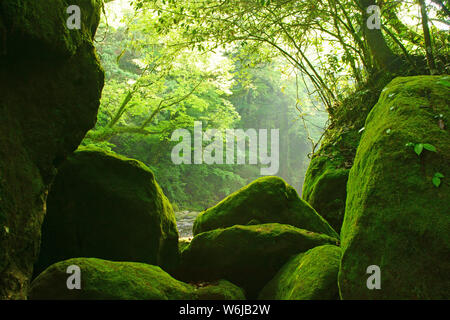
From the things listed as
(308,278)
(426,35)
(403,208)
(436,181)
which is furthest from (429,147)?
(426,35)

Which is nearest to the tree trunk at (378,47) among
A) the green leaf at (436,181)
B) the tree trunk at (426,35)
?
the tree trunk at (426,35)

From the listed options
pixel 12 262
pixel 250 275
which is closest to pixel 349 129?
pixel 250 275

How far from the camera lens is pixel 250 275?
11.9 ft

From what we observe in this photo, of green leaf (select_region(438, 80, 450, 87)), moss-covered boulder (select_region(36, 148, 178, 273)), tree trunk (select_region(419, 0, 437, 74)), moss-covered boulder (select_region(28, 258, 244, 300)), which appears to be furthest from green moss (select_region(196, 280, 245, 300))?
tree trunk (select_region(419, 0, 437, 74))

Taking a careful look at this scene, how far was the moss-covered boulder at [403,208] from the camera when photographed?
1.87 m

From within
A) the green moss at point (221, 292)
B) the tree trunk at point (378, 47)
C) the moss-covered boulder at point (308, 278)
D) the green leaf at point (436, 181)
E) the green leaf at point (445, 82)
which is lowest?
the green moss at point (221, 292)

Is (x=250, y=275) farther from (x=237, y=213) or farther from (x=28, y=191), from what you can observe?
(x=28, y=191)

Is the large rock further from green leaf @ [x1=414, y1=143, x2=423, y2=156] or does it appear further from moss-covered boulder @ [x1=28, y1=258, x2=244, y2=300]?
green leaf @ [x1=414, y1=143, x2=423, y2=156]

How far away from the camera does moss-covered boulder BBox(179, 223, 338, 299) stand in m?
3.57

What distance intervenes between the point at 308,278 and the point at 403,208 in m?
1.07

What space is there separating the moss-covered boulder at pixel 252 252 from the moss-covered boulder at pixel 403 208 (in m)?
1.17

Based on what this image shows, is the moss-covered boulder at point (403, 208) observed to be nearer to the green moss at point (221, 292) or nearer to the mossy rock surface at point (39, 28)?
the green moss at point (221, 292)

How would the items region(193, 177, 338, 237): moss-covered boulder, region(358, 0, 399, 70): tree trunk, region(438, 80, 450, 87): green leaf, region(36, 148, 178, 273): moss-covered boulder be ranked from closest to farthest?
region(438, 80, 450, 87): green leaf, region(36, 148, 178, 273): moss-covered boulder, region(193, 177, 338, 237): moss-covered boulder, region(358, 0, 399, 70): tree trunk

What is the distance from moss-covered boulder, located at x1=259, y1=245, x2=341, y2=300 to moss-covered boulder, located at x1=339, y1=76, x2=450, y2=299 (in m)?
0.42
